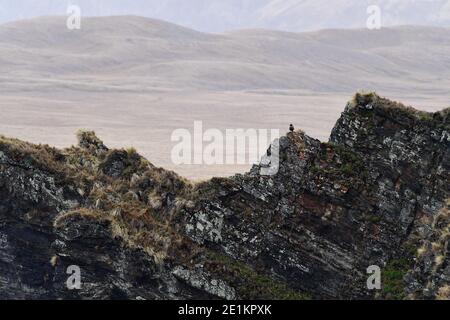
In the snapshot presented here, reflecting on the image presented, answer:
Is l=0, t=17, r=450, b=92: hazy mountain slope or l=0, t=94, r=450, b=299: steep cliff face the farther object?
l=0, t=17, r=450, b=92: hazy mountain slope

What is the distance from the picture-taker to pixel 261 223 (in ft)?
35.6

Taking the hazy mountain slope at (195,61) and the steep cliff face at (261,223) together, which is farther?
the hazy mountain slope at (195,61)

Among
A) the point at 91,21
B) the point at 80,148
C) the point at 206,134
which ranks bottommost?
the point at 206,134

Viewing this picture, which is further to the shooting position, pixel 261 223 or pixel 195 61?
pixel 195 61

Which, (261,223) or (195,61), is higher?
(195,61)

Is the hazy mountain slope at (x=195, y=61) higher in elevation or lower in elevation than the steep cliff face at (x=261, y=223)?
higher

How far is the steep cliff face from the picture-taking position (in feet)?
34.0

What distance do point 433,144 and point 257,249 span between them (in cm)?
339

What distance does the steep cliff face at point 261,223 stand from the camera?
10.4 meters

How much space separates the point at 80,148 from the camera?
13.2 m

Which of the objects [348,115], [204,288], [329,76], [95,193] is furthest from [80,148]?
[329,76]

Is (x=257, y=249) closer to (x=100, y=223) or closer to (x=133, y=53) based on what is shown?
(x=100, y=223)

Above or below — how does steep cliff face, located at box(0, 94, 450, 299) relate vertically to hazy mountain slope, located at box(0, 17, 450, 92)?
below

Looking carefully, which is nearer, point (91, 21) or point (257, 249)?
point (257, 249)
